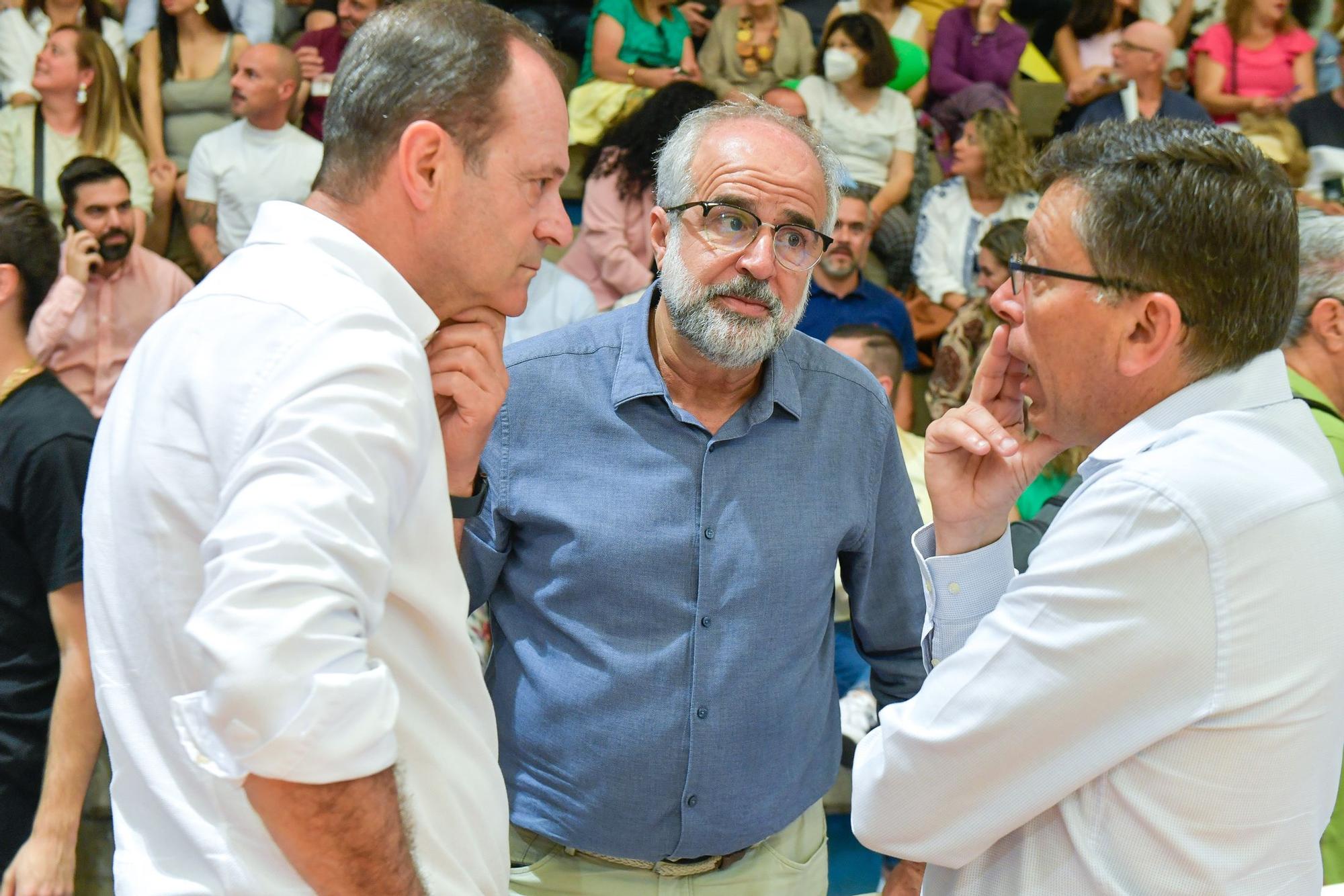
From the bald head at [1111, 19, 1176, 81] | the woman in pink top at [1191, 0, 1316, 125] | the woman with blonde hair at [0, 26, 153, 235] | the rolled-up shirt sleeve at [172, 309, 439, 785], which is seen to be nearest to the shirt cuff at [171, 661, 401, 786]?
the rolled-up shirt sleeve at [172, 309, 439, 785]

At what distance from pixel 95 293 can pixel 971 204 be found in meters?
3.81

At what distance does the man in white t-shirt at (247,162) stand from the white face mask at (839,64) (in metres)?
2.44

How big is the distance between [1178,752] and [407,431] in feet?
2.85

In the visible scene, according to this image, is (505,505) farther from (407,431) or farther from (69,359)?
(69,359)

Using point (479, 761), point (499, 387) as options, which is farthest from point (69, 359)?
point (479, 761)

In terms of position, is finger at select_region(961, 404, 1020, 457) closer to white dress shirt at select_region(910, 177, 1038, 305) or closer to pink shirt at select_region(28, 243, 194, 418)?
pink shirt at select_region(28, 243, 194, 418)

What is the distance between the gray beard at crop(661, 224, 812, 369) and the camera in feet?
6.88

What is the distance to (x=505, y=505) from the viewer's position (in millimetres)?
2057

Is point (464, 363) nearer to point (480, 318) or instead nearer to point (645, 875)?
point (480, 318)

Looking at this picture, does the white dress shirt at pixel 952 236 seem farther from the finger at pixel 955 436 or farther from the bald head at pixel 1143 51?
the finger at pixel 955 436

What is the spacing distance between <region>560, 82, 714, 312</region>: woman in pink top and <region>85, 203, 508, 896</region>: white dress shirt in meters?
3.83

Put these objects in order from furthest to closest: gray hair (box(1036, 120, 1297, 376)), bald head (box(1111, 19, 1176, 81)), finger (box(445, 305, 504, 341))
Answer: bald head (box(1111, 19, 1176, 81))
finger (box(445, 305, 504, 341))
gray hair (box(1036, 120, 1297, 376))

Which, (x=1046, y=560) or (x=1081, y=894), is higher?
(x=1046, y=560)

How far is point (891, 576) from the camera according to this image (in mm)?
2236
